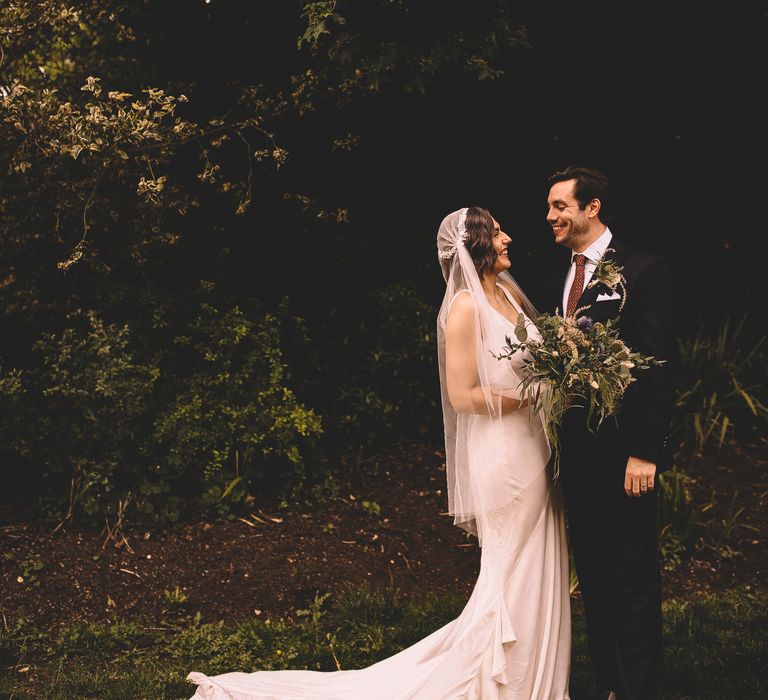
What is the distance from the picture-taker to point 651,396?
3680 mm

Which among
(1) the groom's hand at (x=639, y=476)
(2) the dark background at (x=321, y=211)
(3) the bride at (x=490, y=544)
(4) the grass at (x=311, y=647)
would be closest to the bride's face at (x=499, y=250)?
(3) the bride at (x=490, y=544)

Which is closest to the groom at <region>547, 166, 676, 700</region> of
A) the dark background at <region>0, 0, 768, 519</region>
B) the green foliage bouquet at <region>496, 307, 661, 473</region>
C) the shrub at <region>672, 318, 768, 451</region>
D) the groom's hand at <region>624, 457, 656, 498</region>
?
the groom's hand at <region>624, 457, 656, 498</region>

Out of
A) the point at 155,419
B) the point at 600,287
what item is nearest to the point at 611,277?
the point at 600,287

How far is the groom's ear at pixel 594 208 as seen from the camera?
156 inches

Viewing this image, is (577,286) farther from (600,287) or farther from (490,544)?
(490,544)

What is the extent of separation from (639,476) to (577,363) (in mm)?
612

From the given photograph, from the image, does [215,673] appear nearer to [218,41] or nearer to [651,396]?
[651,396]

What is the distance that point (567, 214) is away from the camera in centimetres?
398

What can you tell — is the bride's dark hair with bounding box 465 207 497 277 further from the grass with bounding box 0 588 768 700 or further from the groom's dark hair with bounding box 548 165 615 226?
the grass with bounding box 0 588 768 700

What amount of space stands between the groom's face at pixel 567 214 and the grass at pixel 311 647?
7.12 feet

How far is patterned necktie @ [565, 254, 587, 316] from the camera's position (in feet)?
12.9

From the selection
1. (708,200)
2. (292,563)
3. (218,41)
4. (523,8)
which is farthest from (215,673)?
(708,200)

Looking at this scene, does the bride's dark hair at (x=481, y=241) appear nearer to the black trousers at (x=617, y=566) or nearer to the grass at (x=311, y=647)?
the black trousers at (x=617, y=566)

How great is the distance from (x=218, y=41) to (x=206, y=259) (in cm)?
166
